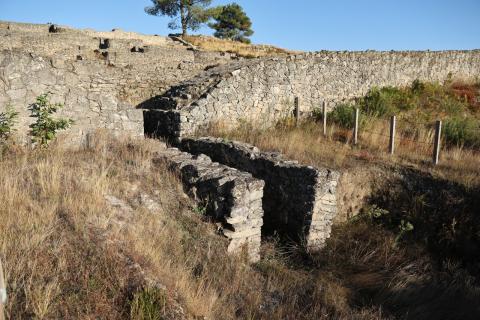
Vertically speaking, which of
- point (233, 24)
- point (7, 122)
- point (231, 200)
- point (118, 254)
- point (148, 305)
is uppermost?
point (233, 24)

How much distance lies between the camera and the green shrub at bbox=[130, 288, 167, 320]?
9.09 ft

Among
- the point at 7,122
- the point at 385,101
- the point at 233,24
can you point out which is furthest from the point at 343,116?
the point at 233,24

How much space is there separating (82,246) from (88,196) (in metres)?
1.08

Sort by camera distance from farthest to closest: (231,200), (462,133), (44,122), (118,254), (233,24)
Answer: (233,24) → (462,133) → (44,122) → (231,200) → (118,254)

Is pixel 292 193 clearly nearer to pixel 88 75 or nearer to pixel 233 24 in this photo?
pixel 88 75

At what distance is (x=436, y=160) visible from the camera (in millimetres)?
8820

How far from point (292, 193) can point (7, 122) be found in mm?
5065

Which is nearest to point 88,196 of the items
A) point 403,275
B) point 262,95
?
point 403,275

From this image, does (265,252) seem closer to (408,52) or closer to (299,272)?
(299,272)

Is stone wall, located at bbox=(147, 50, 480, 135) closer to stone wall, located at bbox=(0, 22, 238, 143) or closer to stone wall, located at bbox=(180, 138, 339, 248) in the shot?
stone wall, located at bbox=(0, 22, 238, 143)

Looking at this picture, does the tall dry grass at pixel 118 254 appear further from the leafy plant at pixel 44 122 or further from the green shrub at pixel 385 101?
the green shrub at pixel 385 101

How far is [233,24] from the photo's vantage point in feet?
142

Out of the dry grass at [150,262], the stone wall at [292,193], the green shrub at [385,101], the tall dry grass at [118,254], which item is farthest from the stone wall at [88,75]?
the green shrub at [385,101]

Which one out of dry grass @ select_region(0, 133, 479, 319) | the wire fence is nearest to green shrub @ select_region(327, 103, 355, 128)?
the wire fence
